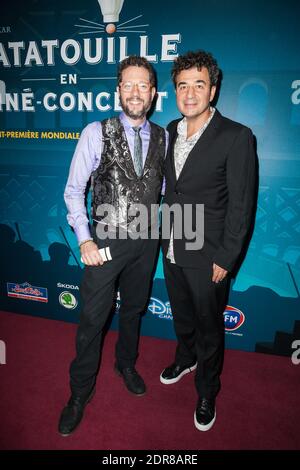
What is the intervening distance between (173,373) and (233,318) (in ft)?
2.11

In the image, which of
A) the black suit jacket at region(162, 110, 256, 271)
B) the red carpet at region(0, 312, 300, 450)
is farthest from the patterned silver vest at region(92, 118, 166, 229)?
the red carpet at region(0, 312, 300, 450)

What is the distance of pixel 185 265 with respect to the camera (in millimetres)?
1720

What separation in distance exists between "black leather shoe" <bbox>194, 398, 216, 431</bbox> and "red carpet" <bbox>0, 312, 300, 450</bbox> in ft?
0.11

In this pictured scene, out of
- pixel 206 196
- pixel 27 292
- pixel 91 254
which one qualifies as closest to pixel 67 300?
pixel 27 292

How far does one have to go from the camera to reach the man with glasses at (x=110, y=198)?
1637 mm

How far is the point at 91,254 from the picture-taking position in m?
1.64

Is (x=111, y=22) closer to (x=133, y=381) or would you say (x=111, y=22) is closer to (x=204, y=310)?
(x=204, y=310)

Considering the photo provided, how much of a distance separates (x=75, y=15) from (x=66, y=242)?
5.24 ft

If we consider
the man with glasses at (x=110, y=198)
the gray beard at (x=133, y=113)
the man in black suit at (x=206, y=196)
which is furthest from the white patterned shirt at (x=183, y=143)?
the gray beard at (x=133, y=113)

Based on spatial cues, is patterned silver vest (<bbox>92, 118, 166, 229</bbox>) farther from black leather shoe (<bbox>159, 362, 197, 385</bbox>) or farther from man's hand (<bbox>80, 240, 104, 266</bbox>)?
black leather shoe (<bbox>159, 362, 197, 385</bbox>)

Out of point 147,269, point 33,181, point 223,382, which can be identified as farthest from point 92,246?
point 223,382

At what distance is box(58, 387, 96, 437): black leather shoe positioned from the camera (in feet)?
5.55
